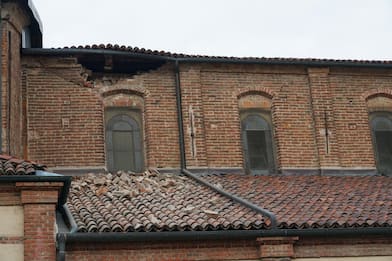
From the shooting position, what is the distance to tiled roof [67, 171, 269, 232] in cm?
1460

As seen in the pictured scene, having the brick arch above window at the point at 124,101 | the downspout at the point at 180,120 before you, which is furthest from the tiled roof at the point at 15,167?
the downspout at the point at 180,120

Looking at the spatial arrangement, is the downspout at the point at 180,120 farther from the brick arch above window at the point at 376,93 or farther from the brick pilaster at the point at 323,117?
the brick arch above window at the point at 376,93

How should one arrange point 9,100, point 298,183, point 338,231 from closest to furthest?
1. point 338,231
2. point 9,100
3. point 298,183

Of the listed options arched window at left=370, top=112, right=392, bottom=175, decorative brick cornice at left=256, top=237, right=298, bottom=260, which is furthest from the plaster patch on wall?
arched window at left=370, top=112, right=392, bottom=175

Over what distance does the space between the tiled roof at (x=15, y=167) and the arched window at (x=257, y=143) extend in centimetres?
741

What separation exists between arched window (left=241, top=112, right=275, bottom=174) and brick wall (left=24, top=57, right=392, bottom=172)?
0.25 meters

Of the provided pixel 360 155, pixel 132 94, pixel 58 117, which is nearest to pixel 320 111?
pixel 360 155

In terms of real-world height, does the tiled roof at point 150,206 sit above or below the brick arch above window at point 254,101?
below

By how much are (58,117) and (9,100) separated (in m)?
1.73

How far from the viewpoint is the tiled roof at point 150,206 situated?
14602 millimetres

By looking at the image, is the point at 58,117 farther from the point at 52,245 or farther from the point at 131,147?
the point at 52,245

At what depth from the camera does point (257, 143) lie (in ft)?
66.7

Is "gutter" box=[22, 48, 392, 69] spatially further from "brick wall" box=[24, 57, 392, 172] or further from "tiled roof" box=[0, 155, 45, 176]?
"tiled roof" box=[0, 155, 45, 176]

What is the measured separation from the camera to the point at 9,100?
1742 cm
